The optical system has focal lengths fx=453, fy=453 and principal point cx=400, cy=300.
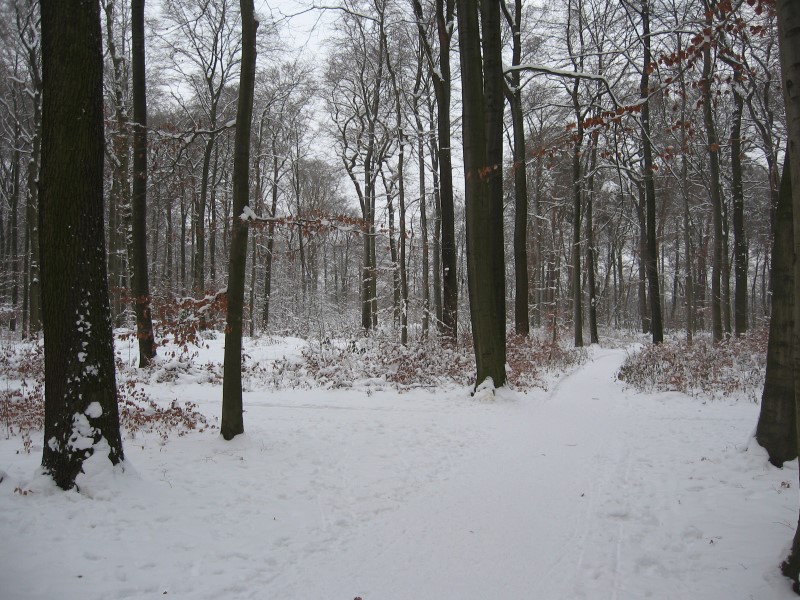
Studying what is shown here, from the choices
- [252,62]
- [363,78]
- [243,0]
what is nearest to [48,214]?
[252,62]

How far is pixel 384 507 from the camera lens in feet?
14.3

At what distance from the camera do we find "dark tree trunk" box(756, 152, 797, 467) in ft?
14.7

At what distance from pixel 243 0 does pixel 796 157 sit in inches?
225

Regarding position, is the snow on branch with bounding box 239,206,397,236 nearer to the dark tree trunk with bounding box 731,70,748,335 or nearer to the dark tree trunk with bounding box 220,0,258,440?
the dark tree trunk with bounding box 220,0,258,440

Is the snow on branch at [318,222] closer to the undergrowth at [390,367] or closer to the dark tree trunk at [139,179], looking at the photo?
the undergrowth at [390,367]

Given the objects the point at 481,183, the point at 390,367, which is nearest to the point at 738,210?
the point at 481,183

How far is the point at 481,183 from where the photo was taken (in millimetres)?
8750

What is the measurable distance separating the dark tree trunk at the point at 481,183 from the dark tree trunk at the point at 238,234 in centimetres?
449

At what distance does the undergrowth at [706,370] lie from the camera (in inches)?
363

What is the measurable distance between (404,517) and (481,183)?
6440 mm

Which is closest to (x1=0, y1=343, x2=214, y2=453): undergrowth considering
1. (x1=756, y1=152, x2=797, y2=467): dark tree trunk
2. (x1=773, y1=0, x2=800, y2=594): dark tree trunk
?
(x1=773, y1=0, x2=800, y2=594): dark tree trunk

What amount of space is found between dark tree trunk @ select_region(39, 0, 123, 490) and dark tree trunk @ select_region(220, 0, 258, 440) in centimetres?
168

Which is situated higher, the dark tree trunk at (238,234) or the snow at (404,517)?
the dark tree trunk at (238,234)

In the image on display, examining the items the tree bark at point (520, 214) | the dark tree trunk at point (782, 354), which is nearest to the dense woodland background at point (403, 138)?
the tree bark at point (520, 214)
